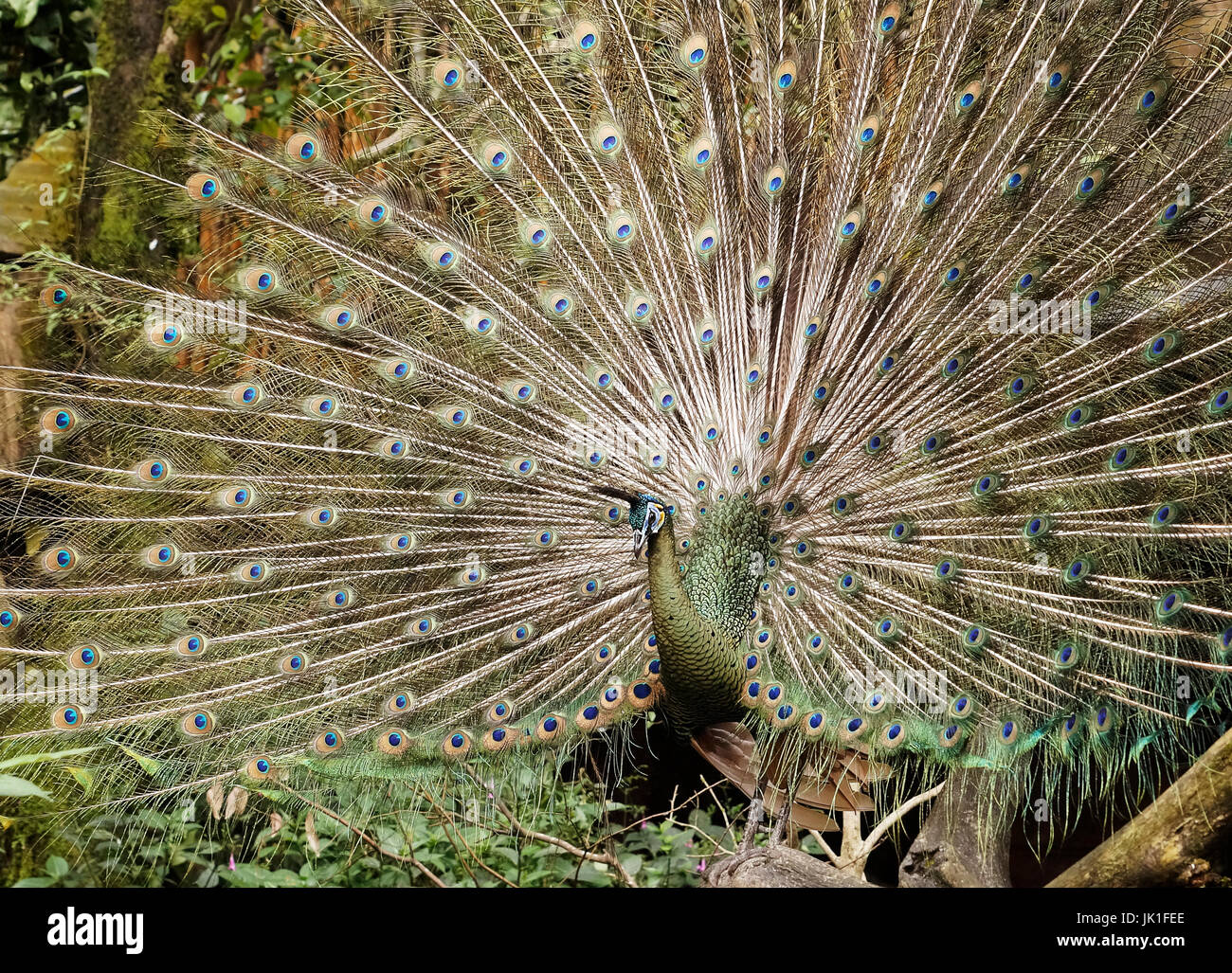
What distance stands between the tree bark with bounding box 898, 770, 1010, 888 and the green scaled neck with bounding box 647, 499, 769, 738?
54 centimetres

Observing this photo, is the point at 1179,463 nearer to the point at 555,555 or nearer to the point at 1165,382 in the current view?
the point at 1165,382

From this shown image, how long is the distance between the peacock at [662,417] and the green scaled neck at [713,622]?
1cm

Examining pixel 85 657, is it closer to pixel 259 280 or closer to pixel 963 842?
pixel 259 280

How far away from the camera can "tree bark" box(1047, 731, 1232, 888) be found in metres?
2.03

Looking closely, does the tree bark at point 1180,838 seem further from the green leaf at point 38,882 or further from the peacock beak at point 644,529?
the green leaf at point 38,882

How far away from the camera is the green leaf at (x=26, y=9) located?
13.8 feet

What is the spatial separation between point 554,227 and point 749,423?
69 cm

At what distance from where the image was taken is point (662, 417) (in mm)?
2869

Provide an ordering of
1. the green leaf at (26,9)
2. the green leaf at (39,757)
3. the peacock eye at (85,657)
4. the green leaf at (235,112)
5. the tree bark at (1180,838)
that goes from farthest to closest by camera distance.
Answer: the green leaf at (235,112)
the green leaf at (26,9)
the peacock eye at (85,657)
the green leaf at (39,757)
the tree bark at (1180,838)

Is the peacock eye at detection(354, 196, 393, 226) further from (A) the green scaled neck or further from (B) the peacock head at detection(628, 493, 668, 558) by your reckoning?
(A) the green scaled neck

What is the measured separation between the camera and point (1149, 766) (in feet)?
8.51

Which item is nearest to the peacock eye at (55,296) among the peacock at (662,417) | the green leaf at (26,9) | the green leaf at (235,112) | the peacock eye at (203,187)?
the peacock at (662,417)
